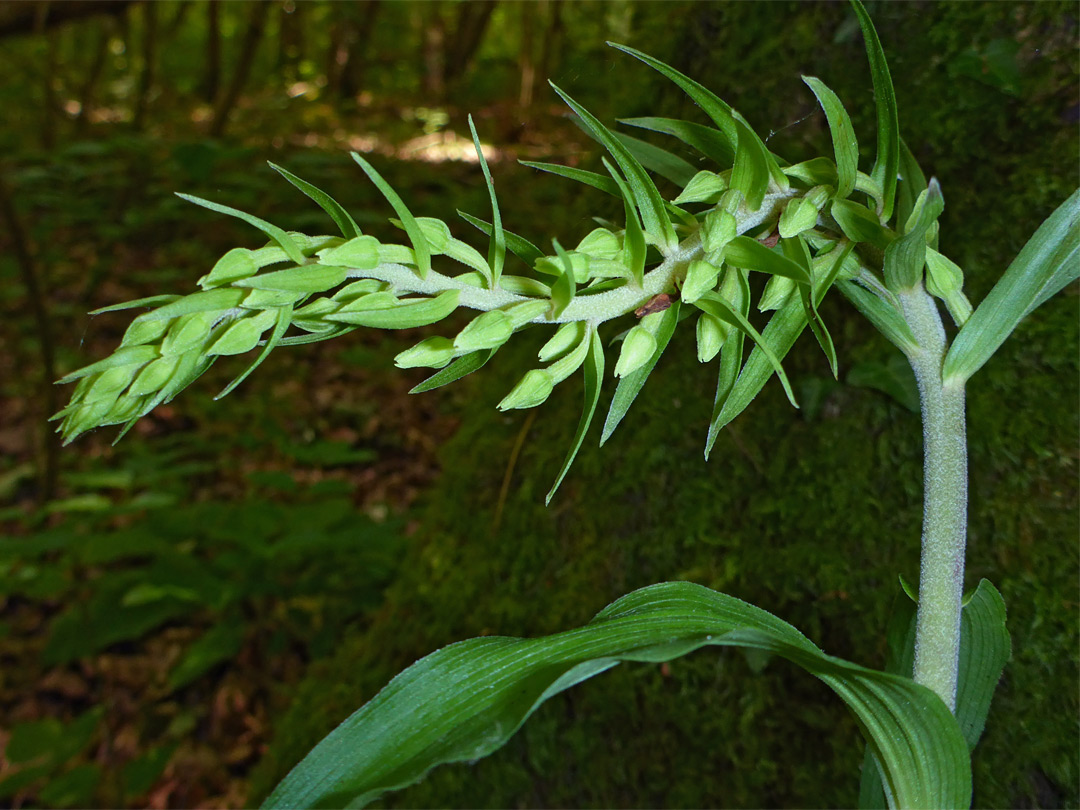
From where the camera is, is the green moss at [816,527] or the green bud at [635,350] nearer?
the green bud at [635,350]

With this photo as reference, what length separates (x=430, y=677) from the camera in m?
0.69

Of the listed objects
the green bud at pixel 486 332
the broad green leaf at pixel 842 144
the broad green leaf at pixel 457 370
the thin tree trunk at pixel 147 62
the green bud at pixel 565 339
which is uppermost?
the broad green leaf at pixel 842 144

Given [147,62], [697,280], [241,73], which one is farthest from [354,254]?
[147,62]

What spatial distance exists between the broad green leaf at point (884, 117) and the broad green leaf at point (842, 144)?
30mm

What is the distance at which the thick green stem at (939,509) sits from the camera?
723 millimetres

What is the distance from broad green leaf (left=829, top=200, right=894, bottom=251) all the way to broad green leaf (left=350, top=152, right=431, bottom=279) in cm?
36

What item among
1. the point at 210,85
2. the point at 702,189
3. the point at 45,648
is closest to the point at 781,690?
the point at 702,189

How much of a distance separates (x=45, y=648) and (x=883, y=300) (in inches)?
104

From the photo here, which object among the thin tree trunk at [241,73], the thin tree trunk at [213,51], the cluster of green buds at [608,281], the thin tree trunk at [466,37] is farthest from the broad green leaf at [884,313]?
the thin tree trunk at [466,37]

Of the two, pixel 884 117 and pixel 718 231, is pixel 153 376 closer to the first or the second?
pixel 718 231

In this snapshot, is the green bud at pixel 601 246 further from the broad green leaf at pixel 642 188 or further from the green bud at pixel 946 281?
the green bud at pixel 946 281

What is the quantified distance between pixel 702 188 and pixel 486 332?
0.81 ft

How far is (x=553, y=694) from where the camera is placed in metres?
0.63

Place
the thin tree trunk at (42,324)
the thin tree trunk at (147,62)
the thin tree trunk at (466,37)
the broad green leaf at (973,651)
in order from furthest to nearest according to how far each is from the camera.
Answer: the thin tree trunk at (466,37)
the thin tree trunk at (147,62)
the thin tree trunk at (42,324)
the broad green leaf at (973,651)
